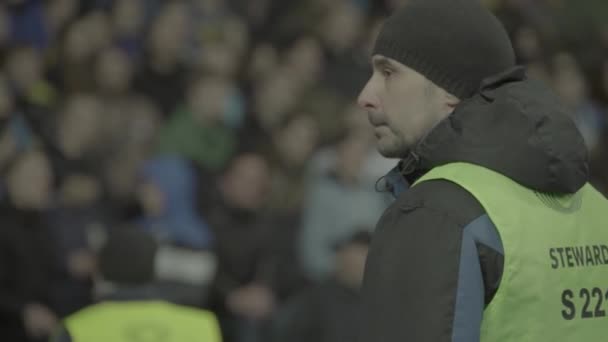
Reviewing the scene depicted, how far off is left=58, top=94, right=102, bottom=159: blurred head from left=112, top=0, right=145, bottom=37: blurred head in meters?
1.30

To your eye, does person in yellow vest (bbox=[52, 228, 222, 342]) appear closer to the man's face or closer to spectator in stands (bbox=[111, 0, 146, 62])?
the man's face

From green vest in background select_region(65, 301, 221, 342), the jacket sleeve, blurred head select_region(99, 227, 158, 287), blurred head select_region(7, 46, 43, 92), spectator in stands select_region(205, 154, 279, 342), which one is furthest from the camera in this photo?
blurred head select_region(7, 46, 43, 92)

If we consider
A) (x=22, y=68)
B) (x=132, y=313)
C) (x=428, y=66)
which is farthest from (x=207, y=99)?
(x=428, y=66)

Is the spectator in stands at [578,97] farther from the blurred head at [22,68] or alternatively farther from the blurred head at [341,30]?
the blurred head at [22,68]

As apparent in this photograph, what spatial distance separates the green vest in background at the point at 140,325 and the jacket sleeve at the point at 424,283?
7.58ft

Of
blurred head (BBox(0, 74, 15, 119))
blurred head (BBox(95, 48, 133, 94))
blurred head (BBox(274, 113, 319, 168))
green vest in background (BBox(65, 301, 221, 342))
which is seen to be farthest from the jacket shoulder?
blurred head (BBox(95, 48, 133, 94))

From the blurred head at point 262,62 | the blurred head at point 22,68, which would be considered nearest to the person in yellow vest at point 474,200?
the blurred head at point 22,68

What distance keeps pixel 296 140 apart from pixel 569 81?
2.84 metres

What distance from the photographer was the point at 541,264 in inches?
114

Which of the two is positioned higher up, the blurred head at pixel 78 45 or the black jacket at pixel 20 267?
the blurred head at pixel 78 45

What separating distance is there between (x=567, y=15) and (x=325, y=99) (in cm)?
437

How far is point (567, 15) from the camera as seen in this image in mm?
14086

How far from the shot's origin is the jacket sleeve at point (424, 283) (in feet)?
9.00

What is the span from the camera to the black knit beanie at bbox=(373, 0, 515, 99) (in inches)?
121
